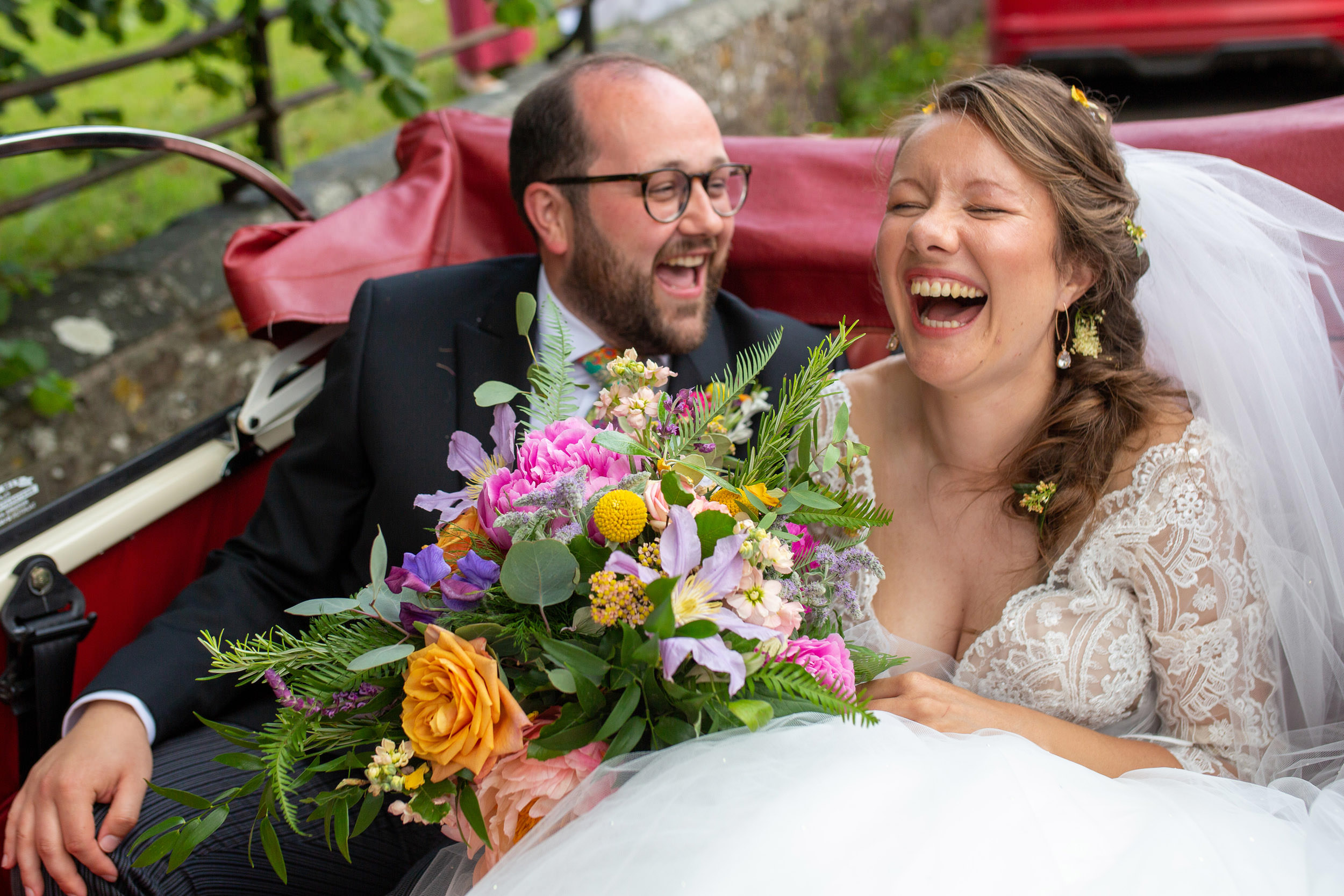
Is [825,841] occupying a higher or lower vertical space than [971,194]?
lower

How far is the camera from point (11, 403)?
3041 mm

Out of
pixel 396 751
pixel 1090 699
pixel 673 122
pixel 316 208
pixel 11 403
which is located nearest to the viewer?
pixel 396 751

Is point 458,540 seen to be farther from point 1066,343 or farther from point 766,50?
point 766,50

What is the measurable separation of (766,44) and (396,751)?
5.23 metres

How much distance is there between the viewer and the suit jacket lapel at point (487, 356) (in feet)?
6.99

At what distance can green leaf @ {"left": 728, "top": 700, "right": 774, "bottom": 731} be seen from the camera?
1.07 metres

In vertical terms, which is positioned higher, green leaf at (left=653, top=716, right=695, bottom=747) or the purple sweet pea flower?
the purple sweet pea flower

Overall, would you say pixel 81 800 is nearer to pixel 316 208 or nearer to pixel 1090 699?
pixel 1090 699

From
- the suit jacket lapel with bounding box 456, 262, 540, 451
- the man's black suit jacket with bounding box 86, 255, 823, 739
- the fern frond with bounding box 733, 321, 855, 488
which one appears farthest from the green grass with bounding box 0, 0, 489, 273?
the fern frond with bounding box 733, 321, 855, 488

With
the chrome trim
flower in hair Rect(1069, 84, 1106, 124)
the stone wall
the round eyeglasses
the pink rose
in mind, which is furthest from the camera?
the stone wall

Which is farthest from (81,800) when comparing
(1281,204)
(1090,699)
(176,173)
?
(176,173)

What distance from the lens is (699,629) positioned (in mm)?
1034

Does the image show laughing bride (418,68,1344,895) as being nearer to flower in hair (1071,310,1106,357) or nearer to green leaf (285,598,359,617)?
flower in hair (1071,310,1106,357)

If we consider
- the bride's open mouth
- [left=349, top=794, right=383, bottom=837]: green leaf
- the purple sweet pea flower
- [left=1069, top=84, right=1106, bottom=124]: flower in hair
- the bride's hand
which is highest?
[left=1069, top=84, right=1106, bottom=124]: flower in hair
